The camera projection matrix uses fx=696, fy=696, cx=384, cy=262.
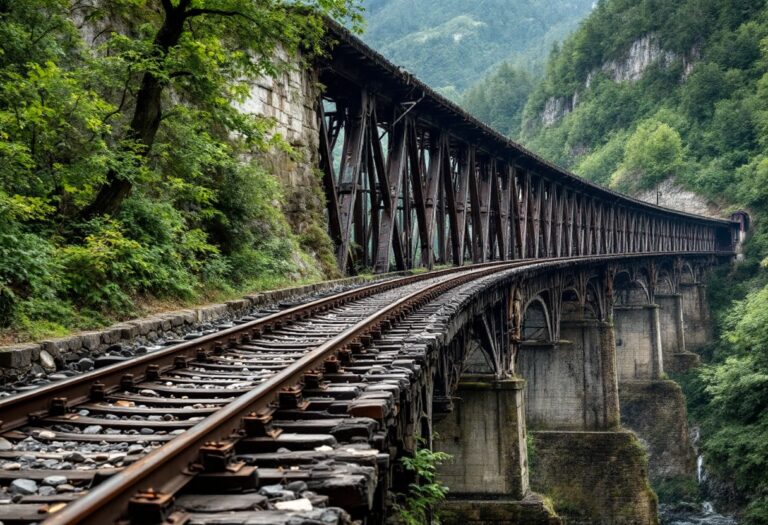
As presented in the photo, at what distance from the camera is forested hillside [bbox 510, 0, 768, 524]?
232 feet

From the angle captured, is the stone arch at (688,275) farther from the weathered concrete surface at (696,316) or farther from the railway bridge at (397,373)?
the railway bridge at (397,373)

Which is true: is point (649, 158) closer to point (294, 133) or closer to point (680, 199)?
point (680, 199)

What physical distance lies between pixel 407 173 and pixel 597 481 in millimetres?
15700

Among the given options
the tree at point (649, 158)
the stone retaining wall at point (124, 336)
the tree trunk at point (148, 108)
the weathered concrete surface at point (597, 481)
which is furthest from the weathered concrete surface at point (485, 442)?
the tree at point (649, 158)

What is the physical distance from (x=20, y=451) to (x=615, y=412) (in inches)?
1231

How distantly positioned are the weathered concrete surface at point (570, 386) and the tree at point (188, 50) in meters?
22.0

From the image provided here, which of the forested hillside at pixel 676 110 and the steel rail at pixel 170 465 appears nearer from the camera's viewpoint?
the steel rail at pixel 170 465

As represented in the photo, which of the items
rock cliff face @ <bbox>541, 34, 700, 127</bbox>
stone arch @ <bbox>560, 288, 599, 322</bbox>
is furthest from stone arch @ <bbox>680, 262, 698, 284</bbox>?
rock cliff face @ <bbox>541, 34, 700, 127</bbox>

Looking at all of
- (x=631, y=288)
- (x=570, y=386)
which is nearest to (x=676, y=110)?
(x=631, y=288)

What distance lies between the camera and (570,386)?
32.3m

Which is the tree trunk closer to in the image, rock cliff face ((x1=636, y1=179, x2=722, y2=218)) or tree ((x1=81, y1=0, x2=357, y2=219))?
tree ((x1=81, y1=0, x2=357, y2=219))

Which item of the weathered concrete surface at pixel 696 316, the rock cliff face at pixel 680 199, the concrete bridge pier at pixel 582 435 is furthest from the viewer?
the rock cliff face at pixel 680 199

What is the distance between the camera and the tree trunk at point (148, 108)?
1041 cm

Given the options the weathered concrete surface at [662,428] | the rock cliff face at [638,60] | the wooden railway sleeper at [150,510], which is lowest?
the weathered concrete surface at [662,428]
